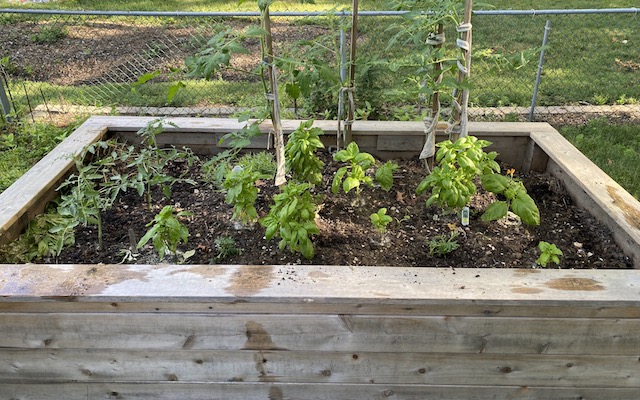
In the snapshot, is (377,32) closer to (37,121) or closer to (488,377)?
Answer: (37,121)

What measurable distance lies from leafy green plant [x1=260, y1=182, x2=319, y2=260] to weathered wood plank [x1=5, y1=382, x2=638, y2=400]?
20.1 inches

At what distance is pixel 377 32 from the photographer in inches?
287

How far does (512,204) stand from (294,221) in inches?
37.6

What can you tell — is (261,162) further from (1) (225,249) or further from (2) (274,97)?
(1) (225,249)

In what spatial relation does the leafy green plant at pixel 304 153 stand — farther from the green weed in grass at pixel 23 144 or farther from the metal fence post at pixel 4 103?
the metal fence post at pixel 4 103

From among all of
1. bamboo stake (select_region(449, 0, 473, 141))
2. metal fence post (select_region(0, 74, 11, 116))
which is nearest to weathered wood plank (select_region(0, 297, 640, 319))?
bamboo stake (select_region(449, 0, 473, 141))

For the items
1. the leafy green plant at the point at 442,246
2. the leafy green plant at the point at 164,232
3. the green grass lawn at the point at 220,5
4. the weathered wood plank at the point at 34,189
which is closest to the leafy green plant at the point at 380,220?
the leafy green plant at the point at 442,246

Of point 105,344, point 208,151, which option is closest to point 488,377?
point 105,344

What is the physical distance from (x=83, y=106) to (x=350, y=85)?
3463 millimetres

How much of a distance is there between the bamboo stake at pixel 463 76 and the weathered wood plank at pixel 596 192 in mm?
604

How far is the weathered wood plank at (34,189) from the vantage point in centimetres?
225

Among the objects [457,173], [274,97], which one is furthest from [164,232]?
[457,173]

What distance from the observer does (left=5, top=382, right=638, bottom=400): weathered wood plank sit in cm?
196

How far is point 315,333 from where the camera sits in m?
1.81
